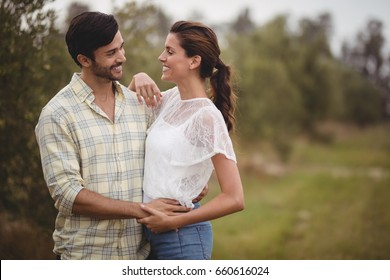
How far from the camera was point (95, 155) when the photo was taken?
293 centimetres

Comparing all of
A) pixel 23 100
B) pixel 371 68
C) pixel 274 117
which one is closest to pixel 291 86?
pixel 274 117

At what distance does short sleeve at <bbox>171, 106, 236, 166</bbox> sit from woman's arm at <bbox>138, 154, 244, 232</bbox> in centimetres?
5

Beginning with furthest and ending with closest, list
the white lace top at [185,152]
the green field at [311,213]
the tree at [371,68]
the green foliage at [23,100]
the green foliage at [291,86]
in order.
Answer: the tree at [371,68], the green foliage at [291,86], the green field at [311,213], the green foliage at [23,100], the white lace top at [185,152]

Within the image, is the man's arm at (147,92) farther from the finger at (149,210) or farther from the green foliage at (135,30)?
the green foliage at (135,30)

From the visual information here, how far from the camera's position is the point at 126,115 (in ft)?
10.2

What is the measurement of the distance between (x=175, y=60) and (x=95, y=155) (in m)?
0.78

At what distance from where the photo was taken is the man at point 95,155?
2809mm

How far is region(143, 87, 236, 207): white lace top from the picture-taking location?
2906 mm

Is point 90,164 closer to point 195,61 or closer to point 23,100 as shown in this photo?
point 195,61

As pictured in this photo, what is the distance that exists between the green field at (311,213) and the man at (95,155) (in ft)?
20.5

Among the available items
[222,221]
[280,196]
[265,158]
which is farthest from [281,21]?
[222,221]

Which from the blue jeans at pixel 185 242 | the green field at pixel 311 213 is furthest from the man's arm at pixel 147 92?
the green field at pixel 311 213

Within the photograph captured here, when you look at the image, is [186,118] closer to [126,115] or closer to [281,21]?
[126,115]
